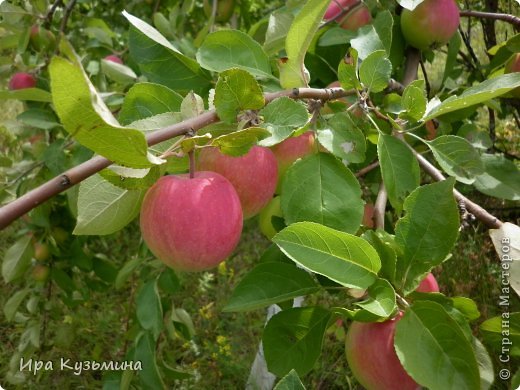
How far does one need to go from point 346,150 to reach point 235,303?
0.21 metres

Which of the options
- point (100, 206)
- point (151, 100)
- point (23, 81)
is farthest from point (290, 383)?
point (23, 81)

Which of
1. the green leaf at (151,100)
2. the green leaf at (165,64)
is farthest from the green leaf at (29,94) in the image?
the green leaf at (151,100)

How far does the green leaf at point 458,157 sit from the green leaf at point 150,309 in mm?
631

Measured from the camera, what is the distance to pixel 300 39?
60cm

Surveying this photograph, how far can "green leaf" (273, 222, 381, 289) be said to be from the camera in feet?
1.72

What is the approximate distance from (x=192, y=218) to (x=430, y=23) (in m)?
0.61

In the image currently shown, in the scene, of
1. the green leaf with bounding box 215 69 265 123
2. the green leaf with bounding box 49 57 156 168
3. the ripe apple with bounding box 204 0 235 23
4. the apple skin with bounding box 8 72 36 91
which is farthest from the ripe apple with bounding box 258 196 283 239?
the apple skin with bounding box 8 72 36 91

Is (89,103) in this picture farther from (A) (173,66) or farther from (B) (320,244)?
(A) (173,66)

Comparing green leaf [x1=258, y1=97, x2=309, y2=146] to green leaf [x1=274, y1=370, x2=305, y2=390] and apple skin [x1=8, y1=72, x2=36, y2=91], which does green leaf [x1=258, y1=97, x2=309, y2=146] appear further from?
apple skin [x1=8, y1=72, x2=36, y2=91]

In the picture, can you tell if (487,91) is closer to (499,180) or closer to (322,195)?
(322,195)

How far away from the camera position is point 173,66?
76 cm

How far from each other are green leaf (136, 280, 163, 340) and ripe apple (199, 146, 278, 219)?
524mm

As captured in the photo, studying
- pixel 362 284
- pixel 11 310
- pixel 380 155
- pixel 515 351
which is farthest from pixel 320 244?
pixel 11 310

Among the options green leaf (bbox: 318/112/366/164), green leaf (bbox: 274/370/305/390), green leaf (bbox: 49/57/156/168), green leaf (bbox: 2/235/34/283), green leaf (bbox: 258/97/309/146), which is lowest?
green leaf (bbox: 2/235/34/283)
